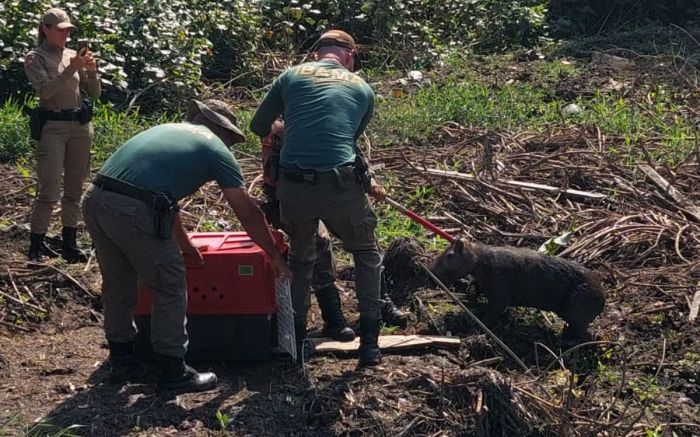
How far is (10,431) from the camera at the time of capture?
5.62 meters

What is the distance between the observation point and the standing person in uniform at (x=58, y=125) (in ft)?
25.5

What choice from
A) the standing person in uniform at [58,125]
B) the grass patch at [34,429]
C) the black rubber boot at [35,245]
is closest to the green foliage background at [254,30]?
the standing person in uniform at [58,125]

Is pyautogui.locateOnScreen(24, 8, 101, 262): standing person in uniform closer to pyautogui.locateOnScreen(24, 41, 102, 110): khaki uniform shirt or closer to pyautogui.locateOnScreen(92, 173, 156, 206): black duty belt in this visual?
pyautogui.locateOnScreen(24, 41, 102, 110): khaki uniform shirt

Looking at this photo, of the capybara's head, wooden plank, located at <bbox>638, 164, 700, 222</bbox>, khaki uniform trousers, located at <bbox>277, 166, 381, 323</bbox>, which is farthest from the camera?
wooden plank, located at <bbox>638, 164, 700, 222</bbox>

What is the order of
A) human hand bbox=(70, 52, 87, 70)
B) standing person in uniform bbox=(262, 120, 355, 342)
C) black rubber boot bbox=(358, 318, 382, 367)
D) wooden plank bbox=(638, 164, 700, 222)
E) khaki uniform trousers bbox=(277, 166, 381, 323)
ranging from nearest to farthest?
khaki uniform trousers bbox=(277, 166, 381, 323)
black rubber boot bbox=(358, 318, 382, 367)
standing person in uniform bbox=(262, 120, 355, 342)
human hand bbox=(70, 52, 87, 70)
wooden plank bbox=(638, 164, 700, 222)

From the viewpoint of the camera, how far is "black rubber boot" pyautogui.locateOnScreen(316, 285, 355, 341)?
22.2 feet

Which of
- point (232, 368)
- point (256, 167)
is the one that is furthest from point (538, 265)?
point (256, 167)

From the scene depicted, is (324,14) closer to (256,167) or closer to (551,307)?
(256,167)

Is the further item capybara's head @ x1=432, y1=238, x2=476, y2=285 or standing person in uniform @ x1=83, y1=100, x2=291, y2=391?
capybara's head @ x1=432, y1=238, x2=476, y2=285

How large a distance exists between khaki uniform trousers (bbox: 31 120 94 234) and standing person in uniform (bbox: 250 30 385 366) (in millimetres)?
2260

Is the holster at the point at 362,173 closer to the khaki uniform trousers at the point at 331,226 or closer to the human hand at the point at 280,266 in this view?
the khaki uniform trousers at the point at 331,226

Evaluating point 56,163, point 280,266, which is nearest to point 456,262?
point 280,266

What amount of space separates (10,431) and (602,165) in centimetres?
598

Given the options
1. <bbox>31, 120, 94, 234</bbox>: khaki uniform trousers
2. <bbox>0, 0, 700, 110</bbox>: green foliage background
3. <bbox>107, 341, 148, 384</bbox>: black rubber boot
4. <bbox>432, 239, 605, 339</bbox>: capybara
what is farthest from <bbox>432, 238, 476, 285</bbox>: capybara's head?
<bbox>0, 0, 700, 110</bbox>: green foliage background
